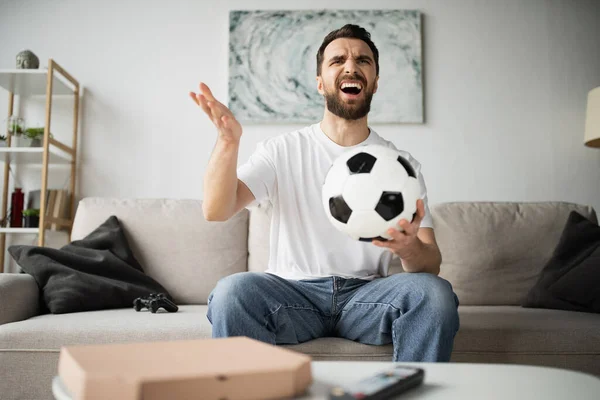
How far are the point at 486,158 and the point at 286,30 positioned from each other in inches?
50.3

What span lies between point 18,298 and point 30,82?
4.88 ft

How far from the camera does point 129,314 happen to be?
68.2 inches

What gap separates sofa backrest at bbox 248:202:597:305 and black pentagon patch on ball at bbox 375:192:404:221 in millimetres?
1091

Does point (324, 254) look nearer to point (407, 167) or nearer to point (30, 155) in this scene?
point (407, 167)

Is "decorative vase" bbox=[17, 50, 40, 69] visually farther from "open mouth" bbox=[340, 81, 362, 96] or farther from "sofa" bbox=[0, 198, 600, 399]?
"open mouth" bbox=[340, 81, 362, 96]

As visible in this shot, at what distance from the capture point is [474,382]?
63 centimetres

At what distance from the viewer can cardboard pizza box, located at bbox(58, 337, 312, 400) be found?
50 centimetres

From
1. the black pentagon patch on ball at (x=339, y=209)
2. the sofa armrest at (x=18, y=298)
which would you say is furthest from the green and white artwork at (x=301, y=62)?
the black pentagon patch on ball at (x=339, y=209)

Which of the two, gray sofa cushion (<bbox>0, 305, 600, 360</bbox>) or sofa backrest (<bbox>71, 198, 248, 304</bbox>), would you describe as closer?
gray sofa cushion (<bbox>0, 305, 600, 360</bbox>)

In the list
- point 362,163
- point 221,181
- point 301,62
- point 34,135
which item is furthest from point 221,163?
point 34,135

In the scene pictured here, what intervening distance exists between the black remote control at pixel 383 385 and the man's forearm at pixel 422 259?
0.65 meters

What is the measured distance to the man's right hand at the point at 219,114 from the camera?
1225 millimetres

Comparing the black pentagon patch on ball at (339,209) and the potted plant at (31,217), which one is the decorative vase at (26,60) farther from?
the black pentagon patch on ball at (339,209)

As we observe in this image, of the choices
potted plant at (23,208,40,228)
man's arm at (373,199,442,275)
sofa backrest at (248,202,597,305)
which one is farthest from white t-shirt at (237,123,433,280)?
potted plant at (23,208,40,228)
